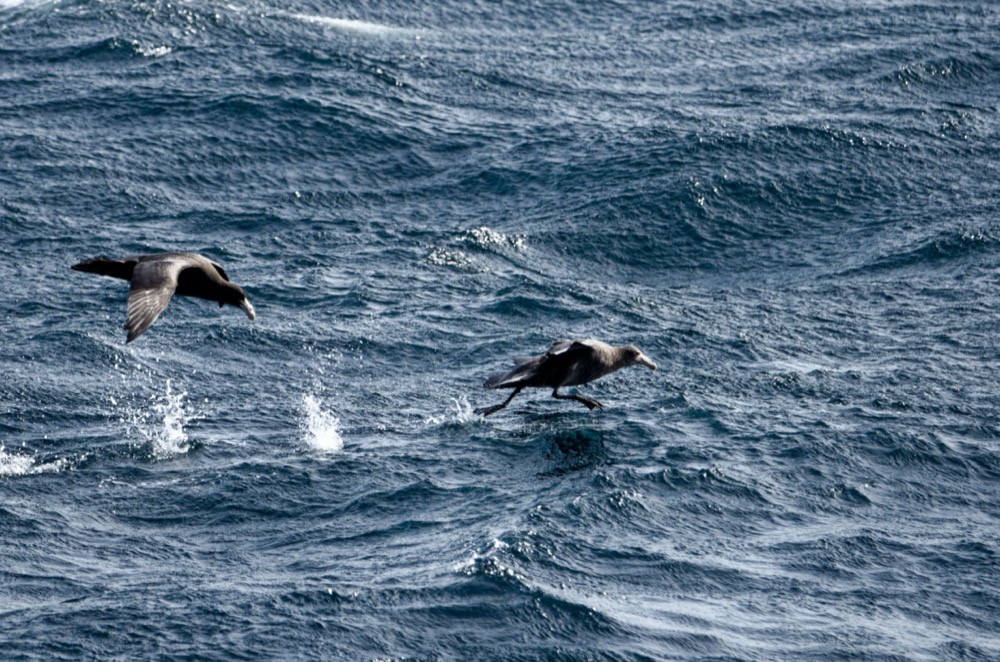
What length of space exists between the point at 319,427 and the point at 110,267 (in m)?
4.54

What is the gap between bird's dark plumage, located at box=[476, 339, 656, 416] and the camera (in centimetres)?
1925

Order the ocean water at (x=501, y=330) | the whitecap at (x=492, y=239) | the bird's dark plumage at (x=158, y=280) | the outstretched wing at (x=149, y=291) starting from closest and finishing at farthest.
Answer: the outstretched wing at (x=149, y=291) < the bird's dark plumage at (x=158, y=280) < the ocean water at (x=501, y=330) < the whitecap at (x=492, y=239)

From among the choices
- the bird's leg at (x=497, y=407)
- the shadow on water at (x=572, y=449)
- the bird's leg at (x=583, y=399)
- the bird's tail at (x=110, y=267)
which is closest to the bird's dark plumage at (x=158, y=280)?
the bird's tail at (x=110, y=267)

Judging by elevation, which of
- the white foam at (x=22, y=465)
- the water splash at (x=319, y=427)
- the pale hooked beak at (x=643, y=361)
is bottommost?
the white foam at (x=22, y=465)

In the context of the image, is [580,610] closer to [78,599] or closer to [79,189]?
[78,599]

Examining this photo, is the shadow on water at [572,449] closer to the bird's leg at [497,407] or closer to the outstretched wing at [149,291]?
the bird's leg at [497,407]

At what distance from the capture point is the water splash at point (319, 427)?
1956 centimetres

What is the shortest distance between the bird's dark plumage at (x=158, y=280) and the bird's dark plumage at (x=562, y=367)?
3600 millimetres

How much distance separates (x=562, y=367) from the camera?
19.5 m

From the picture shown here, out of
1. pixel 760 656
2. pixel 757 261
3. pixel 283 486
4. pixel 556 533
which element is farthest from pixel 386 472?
pixel 757 261

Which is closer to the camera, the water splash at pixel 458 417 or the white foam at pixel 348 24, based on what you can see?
the water splash at pixel 458 417

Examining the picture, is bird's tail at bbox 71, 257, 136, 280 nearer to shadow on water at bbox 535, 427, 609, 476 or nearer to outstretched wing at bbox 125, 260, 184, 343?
outstretched wing at bbox 125, 260, 184, 343

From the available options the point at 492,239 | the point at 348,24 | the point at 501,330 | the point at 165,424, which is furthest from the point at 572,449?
the point at 348,24

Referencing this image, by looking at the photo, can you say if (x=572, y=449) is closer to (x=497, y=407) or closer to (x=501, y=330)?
(x=497, y=407)
